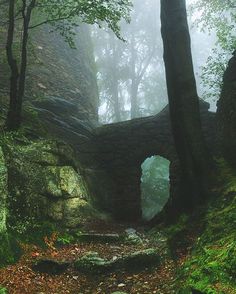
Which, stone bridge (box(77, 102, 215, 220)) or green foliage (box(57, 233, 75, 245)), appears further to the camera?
stone bridge (box(77, 102, 215, 220))

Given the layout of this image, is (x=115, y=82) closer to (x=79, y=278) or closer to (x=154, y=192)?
(x=154, y=192)

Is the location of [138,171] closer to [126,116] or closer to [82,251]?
[82,251]

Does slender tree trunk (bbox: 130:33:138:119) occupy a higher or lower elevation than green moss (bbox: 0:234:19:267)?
higher

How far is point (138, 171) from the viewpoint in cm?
1551

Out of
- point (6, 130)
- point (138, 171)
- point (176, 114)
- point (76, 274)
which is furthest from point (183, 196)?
point (138, 171)

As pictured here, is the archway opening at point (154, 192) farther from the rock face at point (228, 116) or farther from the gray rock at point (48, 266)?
the gray rock at point (48, 266)

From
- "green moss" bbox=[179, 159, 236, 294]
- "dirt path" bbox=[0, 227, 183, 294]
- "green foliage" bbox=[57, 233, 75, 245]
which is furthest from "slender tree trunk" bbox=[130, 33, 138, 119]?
"dirt path" bbox=[0, 227, 183, 294]

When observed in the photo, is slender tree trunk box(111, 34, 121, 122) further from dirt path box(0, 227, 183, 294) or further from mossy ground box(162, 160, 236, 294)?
dirt path box(0, 227, 183, 294)

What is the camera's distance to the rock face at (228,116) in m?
9.88

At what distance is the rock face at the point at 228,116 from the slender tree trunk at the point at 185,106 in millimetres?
1216

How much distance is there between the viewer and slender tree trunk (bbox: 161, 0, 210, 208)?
348 inches

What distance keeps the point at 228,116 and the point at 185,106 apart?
1851mm

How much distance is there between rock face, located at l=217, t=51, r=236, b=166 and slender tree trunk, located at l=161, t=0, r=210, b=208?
122 cm

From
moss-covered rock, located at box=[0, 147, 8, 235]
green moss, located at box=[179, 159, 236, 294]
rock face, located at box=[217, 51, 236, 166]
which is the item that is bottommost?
green moss, located at box=[179, 159, 236, 294]
